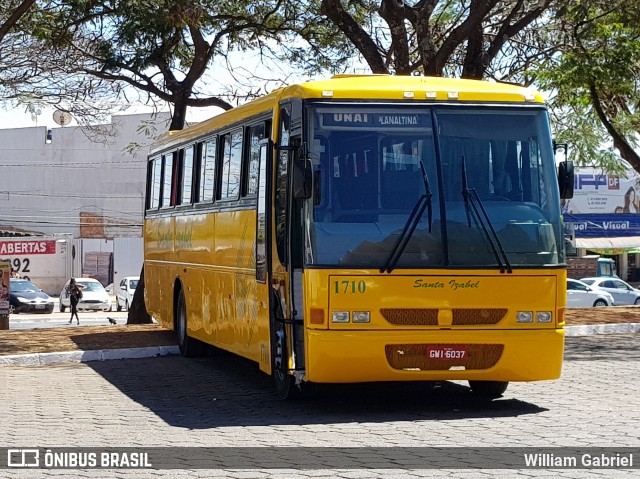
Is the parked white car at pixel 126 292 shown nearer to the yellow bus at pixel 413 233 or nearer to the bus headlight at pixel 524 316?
the yellow bus at pixel 413 233

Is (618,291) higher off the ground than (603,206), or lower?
lower

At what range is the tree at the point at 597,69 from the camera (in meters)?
23.2

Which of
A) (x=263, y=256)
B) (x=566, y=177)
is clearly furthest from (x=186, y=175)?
(x=566, y=177)

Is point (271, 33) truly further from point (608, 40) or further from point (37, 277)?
point (37, 277)

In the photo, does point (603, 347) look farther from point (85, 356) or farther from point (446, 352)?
point (446, 352)

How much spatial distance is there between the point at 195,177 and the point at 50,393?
13.9 feet

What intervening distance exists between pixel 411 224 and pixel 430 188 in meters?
0.41

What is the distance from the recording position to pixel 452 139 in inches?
437

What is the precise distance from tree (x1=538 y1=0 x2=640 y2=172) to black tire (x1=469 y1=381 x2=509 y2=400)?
9.93 metres

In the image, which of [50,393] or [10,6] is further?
[10,6]

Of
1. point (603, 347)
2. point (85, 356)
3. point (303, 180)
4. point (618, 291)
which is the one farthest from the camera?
point (618, 291)

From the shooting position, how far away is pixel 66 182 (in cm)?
6962

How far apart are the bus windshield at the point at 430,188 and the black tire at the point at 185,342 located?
679 centimetres

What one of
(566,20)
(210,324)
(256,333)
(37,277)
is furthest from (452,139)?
(37,277)
